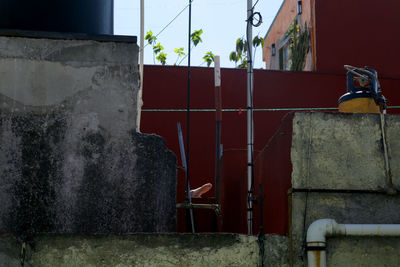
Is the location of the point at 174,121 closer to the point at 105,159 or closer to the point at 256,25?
the point at 256,25

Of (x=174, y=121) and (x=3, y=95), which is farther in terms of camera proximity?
(x=174, y=121)

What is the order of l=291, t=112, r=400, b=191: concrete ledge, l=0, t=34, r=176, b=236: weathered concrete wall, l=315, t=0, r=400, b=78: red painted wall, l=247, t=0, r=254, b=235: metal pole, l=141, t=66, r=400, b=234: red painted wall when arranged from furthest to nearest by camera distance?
l=315, t=0, r=400, b=78: red painted wall < l=141, t=66, r=400, b=234: red painted wall < l=247, t=0, r=254, b=235: metal pole < l=0, t=34, r=176, b=236: weathered concrete wall < l=291, t=112, r=400, b=191: concrete ledge

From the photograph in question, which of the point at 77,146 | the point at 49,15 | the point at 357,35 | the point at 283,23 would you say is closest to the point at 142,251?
the point at 77,146

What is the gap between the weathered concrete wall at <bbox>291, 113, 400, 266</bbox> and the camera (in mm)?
4352

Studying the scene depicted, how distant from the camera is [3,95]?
4824mm

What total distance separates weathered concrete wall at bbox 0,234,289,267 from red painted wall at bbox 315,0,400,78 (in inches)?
430

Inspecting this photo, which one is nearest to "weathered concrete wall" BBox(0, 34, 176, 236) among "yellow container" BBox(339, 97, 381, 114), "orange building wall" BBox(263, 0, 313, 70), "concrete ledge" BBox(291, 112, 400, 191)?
"concrete ledge" BBox(291, 112, 400, 191)

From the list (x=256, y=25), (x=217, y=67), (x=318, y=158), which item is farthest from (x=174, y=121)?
(x=318, y=158)

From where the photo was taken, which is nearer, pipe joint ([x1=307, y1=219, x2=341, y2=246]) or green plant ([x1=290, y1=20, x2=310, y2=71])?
pipe joint ([x1=307, y1=219, x2=341, y2=246])

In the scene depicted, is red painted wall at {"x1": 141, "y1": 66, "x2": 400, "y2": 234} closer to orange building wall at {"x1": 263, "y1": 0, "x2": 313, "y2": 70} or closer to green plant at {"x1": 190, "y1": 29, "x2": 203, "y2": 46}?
orange building wall at {"x1": 263, "y1": 0, "x2": 313, "y2": 70}

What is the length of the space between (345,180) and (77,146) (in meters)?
2.15

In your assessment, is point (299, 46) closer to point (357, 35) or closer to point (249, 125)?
point (357, 35)

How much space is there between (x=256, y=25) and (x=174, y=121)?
6189mm

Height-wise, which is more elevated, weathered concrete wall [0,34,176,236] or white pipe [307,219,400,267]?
weathered concrete wall [0,34,176,236]
